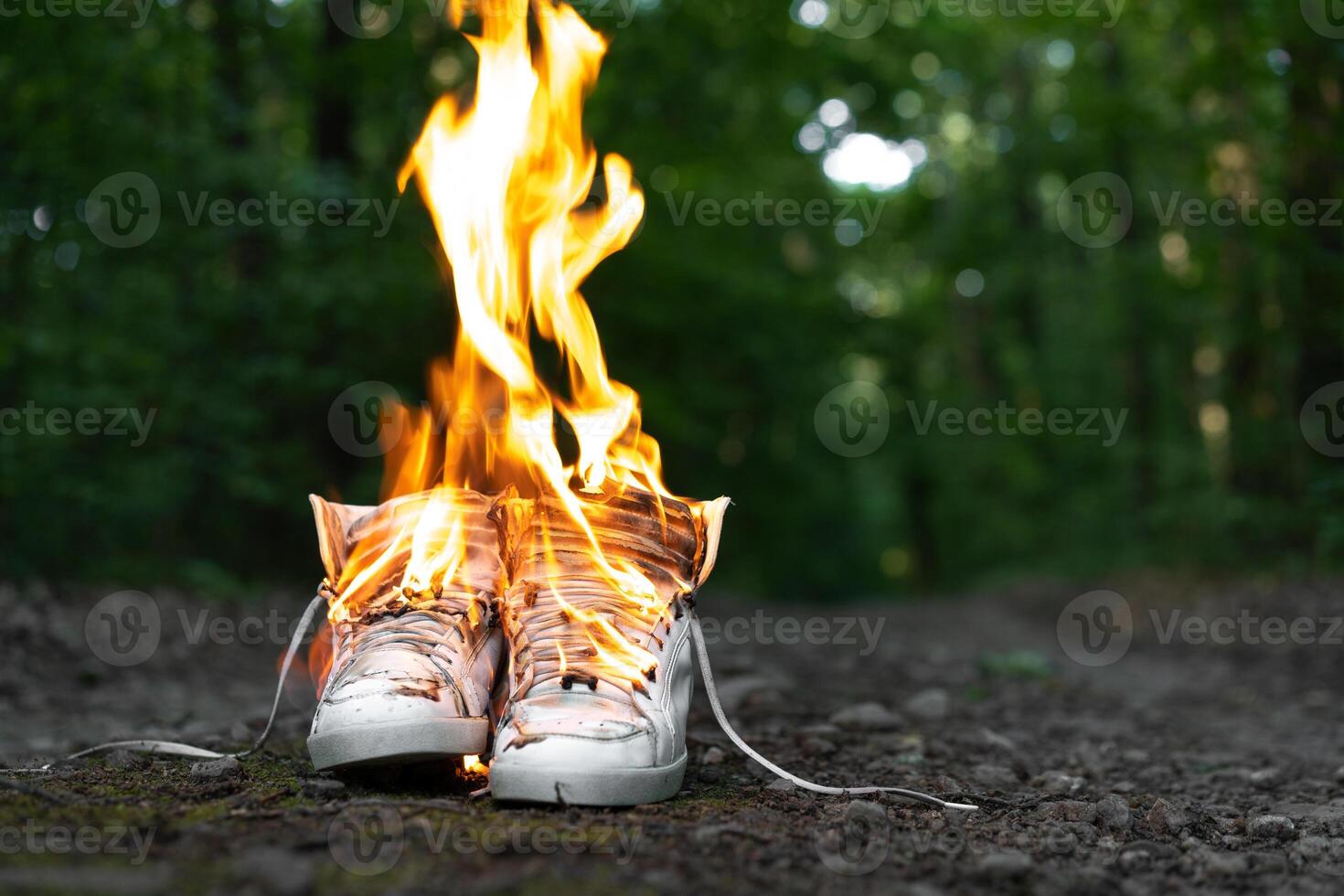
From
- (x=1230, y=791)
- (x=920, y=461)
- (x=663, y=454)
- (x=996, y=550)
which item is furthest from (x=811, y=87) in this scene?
(x=996, y=550)

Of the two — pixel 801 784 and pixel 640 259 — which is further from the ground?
pixel 640 259

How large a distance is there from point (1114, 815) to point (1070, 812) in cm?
11

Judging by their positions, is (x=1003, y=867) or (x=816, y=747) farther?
(x=816, y=747)

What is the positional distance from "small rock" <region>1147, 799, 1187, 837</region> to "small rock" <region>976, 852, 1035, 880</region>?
0.77m

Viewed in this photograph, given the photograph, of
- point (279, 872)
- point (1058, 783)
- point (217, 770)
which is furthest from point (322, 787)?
point (1058, 783)

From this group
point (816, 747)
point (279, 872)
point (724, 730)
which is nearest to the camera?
point (279, 872)

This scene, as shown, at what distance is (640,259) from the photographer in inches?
434

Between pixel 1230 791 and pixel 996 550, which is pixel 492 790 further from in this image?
pixel 996 550

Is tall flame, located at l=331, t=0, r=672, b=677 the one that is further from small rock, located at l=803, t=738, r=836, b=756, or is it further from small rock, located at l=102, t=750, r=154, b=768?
small rock, located at l=803, t=738, r=836, b=756

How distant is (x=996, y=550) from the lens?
2653 centimetres

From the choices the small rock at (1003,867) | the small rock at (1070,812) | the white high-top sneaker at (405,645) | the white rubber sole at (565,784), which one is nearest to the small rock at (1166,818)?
the small rock at (1070,812)

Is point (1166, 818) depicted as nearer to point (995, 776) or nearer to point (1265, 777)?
point (995, 776)

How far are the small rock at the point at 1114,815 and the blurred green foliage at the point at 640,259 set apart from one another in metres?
6.78

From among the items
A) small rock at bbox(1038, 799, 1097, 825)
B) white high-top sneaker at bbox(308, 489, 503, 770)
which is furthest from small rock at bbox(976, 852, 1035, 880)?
white high-top sneaker at bbox(308, 489, 503, 770)
